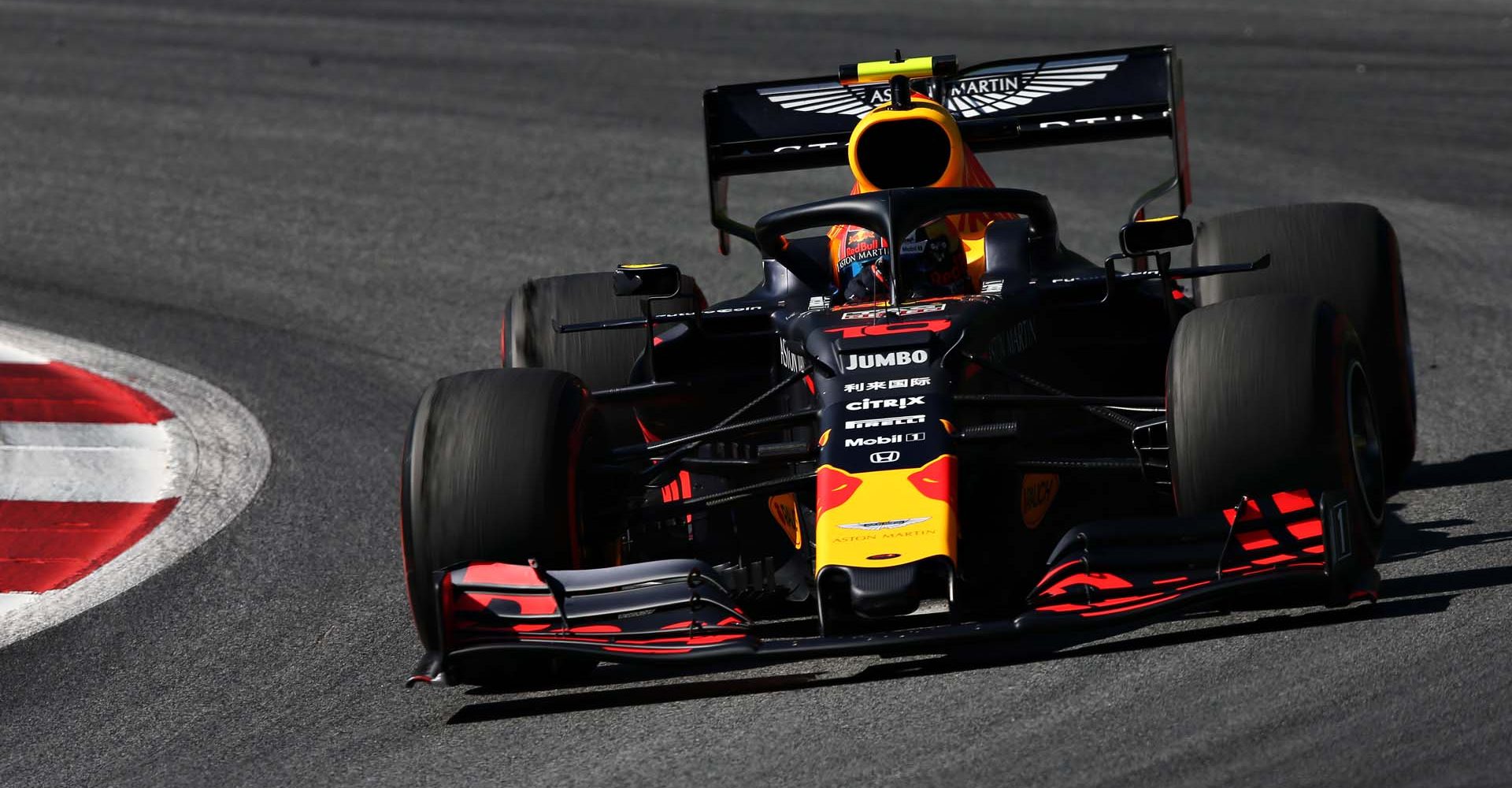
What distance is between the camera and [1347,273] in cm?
763

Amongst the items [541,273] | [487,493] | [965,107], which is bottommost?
[487,493]

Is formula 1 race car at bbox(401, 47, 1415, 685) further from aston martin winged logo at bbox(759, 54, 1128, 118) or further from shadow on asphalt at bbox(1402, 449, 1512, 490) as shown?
aston martin winged logo at bbox(759, 54, 1128, 118)

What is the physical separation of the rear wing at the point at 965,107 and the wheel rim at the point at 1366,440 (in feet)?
8.26

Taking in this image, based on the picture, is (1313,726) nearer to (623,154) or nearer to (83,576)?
(83,576)

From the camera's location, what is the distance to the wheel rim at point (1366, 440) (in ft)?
19.9

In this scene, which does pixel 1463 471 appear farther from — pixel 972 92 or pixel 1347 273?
pixel 972 92

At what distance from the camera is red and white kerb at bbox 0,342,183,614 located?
7.89 meters

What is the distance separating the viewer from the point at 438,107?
1731cm

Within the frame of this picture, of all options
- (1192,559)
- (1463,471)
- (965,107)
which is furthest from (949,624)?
(965,107)

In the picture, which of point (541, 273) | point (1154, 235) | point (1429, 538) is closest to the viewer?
point (1154, 235)

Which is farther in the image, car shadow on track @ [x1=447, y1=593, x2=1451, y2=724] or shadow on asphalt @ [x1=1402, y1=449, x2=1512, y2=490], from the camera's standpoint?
shadow on asphalt @ [x1=1402, y1=449, x2=1512, y2=490]

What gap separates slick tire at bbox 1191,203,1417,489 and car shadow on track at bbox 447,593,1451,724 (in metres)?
1.85

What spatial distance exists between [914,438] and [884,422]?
0.42 ft

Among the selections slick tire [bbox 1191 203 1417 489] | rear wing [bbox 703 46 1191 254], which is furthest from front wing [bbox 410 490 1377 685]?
rear wing [bbox 703 46 1191 254]
